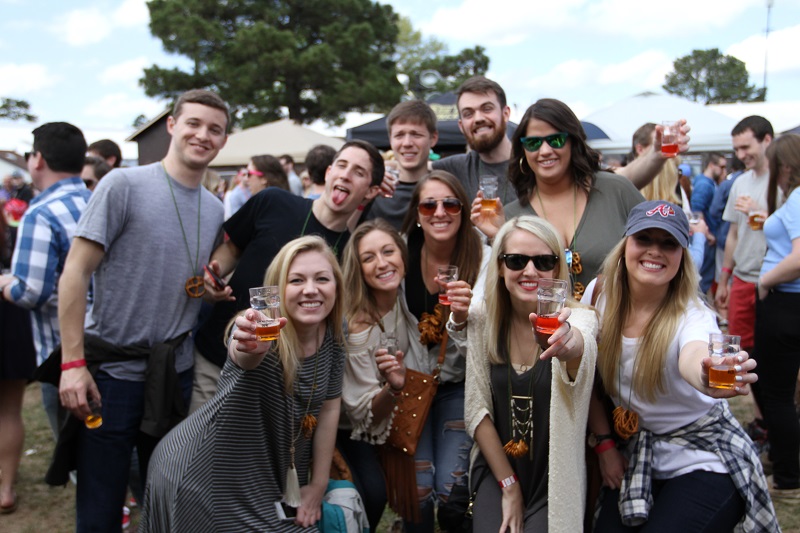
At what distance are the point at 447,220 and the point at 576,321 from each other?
3.74 feet

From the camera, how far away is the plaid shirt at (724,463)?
2590mm

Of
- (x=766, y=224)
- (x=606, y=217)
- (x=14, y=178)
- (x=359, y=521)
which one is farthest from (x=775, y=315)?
(x=14, y=178)

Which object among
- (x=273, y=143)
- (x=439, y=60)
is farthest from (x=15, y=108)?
(x=273, y=143)

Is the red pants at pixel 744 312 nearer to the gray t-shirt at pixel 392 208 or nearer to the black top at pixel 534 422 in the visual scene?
the gray t-shirt at pixel 392 208

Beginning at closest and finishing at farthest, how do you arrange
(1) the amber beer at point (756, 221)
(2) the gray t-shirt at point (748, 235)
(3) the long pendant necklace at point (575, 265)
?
(3) the long pendant necklace at point (575, 265)
(1) the amber beer at point (756, 221)
(2) the gray t-shirt at point (748, 235)

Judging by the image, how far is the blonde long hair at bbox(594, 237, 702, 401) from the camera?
8.68 ft

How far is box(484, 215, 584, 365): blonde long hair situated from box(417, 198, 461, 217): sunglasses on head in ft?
1.84

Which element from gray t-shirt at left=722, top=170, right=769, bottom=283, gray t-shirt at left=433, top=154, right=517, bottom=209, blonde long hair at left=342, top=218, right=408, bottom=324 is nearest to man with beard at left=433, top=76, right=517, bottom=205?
gray t-shirt at left=433, top=154, right=517, bottom=209

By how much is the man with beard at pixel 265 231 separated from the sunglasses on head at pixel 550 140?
90 centimetres

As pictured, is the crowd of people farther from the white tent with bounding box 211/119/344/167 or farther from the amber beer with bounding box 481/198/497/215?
the white tent with bounding box 211/119/344/167

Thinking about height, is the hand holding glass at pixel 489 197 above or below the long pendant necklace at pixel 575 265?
above

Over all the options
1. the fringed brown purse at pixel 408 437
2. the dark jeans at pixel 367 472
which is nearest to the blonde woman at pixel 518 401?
the fringed brown purse at pixel 408 437

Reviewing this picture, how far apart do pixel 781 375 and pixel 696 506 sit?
7.67 ft

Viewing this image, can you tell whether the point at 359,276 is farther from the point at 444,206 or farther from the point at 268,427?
the point at 268,427
